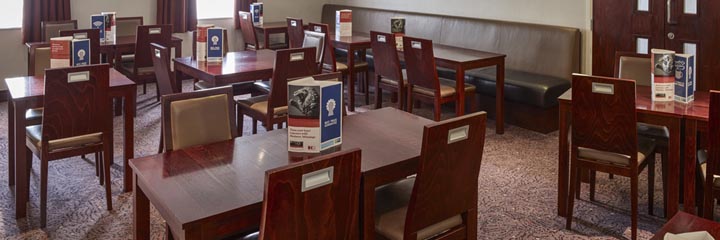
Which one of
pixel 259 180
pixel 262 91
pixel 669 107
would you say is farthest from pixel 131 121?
pixel 669 107

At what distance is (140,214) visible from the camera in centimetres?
247

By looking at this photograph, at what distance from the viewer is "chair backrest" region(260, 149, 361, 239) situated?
1858mm

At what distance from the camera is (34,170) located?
432cm

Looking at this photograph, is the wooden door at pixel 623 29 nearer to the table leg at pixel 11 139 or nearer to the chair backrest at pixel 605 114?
the chair backrest at pixel 605 114

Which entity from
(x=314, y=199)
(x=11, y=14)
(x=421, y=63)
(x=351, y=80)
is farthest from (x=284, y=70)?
(x=11, y=14)

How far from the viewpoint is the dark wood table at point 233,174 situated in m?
1.97

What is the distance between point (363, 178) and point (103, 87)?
71.0 inches

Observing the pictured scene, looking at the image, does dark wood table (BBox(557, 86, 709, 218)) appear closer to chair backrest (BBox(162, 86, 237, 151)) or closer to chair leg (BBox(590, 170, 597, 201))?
chair leg (BBox(590, 170, 597, 201))

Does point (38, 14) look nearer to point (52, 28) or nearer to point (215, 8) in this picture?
point (52, 28)

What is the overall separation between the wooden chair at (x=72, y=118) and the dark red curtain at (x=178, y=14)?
12.9ft

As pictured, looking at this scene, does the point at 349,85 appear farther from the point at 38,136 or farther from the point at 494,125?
the point at 38,136

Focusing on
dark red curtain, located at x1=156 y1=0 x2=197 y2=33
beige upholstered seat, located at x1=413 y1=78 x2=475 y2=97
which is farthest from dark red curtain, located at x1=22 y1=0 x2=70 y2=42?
beige upholstered seat, located at x1=413 y1=78 x2=475 y2=97

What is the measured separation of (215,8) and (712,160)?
20.7ft

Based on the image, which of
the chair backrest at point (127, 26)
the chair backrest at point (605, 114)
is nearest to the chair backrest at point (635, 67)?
the chair backrest at point (605, 114)
